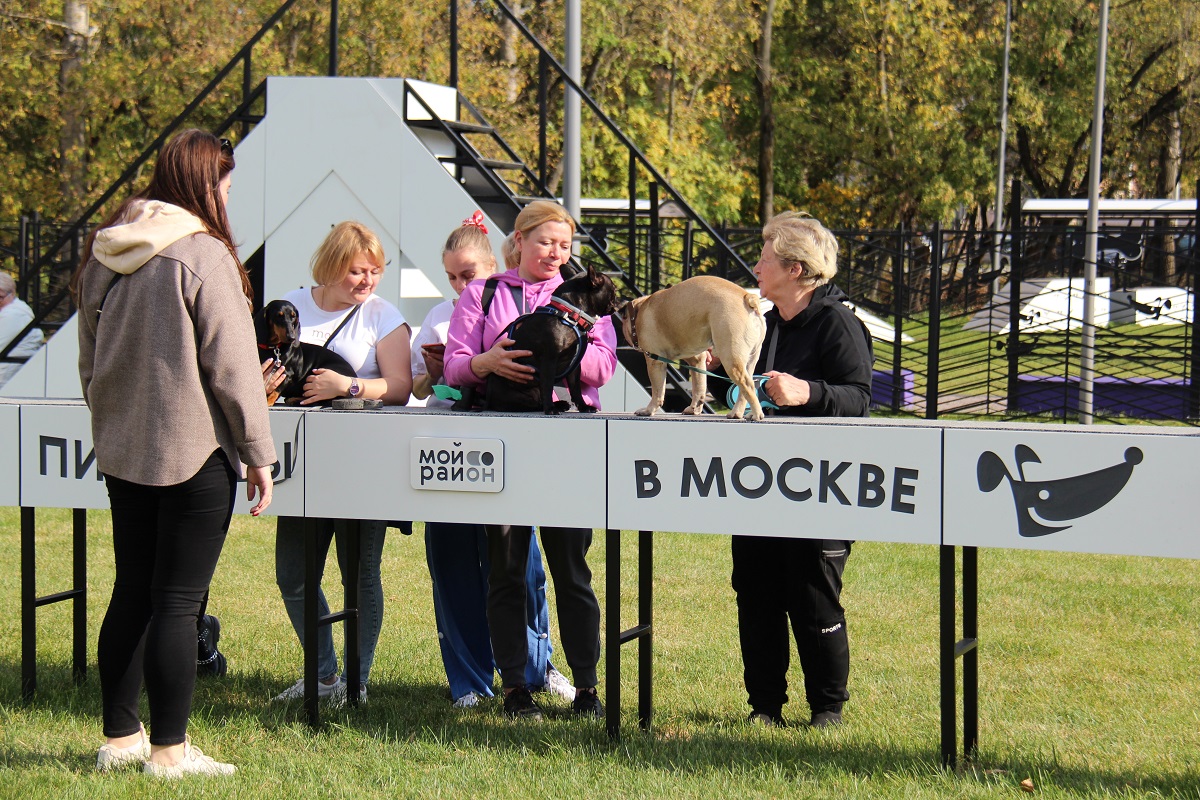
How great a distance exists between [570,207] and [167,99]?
531 inches

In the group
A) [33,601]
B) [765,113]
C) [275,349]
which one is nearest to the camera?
[275,349]

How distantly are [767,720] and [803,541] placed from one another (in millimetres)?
753

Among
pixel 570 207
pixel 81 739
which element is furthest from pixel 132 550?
pixel 570 207

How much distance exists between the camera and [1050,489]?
3.80 meters

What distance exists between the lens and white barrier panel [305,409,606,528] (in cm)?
425

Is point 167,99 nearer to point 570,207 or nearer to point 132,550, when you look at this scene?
point 570,207

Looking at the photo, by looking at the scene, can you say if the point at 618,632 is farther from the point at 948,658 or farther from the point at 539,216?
the point at 539,216

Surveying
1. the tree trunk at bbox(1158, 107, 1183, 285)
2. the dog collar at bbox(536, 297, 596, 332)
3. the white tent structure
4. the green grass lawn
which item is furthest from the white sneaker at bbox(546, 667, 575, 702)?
the tree trunk at bbox(1158, 107, 1183, 285)

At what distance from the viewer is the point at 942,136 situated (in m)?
35.9

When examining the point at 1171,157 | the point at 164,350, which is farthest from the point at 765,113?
the point at 164,350

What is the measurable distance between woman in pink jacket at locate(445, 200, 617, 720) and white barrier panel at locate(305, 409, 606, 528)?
A: 1.10 ft

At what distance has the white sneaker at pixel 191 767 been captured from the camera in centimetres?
392

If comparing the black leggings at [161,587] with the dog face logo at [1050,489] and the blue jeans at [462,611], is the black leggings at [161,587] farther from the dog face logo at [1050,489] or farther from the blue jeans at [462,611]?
the dog face logo at [1050,489]

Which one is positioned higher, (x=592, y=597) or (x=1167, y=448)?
(x=1167, y=448)
